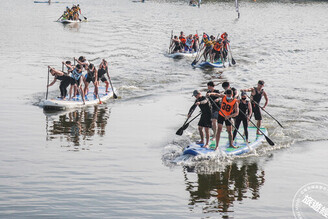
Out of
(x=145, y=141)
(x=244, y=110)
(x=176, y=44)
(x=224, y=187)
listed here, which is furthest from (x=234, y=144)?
(x=176, y=44)

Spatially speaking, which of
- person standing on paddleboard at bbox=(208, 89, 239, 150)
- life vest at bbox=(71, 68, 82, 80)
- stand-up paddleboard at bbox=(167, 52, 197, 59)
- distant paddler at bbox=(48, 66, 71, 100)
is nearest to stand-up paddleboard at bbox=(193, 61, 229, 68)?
stand-up paddleboard at bbox=(167, 52, 197, 59)

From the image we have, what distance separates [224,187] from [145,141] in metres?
4.81

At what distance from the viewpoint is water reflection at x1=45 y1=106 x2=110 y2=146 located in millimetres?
18266

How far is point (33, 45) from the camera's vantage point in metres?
42.1

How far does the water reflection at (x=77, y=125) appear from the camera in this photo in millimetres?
18266

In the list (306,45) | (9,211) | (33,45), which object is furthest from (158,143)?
(306,45)

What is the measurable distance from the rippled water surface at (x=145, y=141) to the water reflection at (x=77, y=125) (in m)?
0.05

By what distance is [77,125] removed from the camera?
19.8 metres

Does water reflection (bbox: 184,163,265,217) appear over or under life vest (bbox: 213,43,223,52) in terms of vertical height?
under

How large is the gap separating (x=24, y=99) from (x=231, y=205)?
14.3 m

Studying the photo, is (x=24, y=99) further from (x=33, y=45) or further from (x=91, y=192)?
(x=33, y=45)

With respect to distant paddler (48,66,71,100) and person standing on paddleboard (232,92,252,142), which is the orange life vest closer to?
distant paddler (48,66,71,100)

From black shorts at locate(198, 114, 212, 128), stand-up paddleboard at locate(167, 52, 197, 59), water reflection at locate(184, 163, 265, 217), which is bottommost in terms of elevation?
water reflection at locate(184, 163, 265, 217)

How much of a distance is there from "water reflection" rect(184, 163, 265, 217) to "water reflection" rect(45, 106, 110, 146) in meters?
5.07
